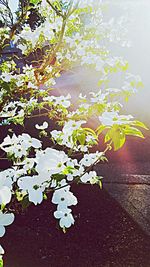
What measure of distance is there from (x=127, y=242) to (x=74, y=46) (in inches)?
59.1

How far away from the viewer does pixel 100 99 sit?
5.71 feet

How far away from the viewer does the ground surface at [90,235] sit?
2055 millimetres

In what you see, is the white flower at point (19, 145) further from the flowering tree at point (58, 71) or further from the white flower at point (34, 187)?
the white flower at point (34, 187)

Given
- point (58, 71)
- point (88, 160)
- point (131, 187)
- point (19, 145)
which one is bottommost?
point (131, 187)

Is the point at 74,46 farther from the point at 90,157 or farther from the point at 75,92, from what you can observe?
the point at 75,92

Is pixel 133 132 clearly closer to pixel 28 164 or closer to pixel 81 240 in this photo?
pixel 28 164

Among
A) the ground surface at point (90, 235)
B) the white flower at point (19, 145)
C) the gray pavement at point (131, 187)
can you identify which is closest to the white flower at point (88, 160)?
the white flower at point (19, 145)

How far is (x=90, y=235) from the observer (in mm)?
2289

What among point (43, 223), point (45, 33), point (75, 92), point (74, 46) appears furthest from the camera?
point (75, 92)

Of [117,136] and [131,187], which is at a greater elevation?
[117,136]

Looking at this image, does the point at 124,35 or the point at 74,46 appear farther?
the point at 124,35

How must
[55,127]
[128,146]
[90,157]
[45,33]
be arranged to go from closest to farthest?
[90,157] → [45,33] → [128,146] → [55,127]

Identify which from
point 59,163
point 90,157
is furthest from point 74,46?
point 59,163

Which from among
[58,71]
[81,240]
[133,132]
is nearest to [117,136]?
[133,132]
